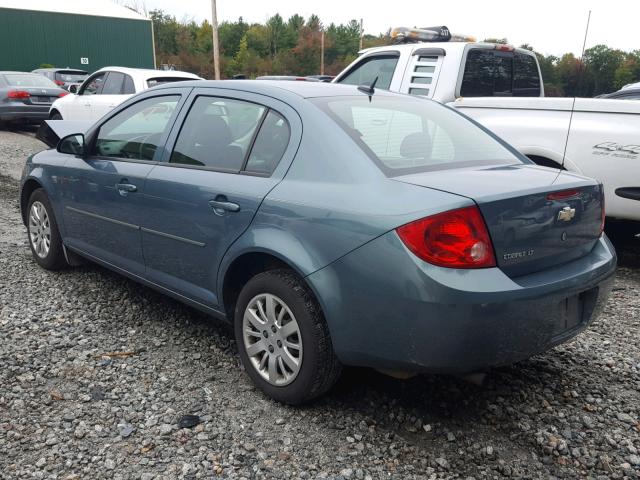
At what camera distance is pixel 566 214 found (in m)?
2.71

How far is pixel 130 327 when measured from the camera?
12.9 feet

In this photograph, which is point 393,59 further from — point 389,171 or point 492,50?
point 389,171

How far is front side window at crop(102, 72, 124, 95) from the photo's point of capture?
1048 cm

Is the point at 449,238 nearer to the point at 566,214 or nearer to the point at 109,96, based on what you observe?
the point at 566,214

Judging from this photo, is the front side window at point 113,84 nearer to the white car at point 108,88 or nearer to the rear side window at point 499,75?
the white car at point 108,88

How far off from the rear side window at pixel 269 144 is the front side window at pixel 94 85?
29.1 feet

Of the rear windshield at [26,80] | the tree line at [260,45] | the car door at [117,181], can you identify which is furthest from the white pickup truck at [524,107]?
the tree line at [260,45]

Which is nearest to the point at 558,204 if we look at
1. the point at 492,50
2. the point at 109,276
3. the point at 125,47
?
the point at 109,276

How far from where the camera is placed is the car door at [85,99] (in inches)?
435

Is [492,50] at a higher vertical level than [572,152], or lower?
higher

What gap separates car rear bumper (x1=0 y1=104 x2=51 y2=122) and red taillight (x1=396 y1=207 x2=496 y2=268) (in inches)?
525

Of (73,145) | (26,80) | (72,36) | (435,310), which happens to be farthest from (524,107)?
(72,36)

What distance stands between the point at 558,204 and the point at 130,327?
2.72 meters

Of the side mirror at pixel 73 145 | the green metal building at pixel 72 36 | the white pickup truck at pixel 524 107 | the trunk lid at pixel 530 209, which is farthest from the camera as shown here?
the green metal building at pixel 72 36
